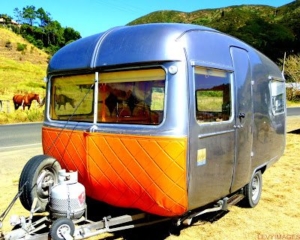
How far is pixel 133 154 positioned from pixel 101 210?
190 centimetres

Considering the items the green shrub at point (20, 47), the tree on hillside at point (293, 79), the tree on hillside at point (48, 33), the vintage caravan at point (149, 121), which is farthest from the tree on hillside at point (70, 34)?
the vintage caravan at point (149, 121)

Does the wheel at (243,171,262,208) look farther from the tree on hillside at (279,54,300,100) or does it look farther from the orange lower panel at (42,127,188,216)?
the tree on hillside at (279,54,300,100)

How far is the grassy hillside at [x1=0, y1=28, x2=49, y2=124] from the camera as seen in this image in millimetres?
45478

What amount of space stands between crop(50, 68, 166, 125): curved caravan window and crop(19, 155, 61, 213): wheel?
659mm

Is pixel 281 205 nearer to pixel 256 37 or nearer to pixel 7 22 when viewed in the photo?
pixel 256 37

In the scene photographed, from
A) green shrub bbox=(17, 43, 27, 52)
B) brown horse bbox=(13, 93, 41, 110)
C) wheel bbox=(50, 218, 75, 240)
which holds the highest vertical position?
green shrub bbox=(17, 43, 27, 52)

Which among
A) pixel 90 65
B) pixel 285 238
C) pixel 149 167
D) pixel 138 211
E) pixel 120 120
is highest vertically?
pixel 90 65

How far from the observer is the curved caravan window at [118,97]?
3887 mm

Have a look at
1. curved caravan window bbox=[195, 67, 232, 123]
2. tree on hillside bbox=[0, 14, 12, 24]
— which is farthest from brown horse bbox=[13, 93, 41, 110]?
tree on hillside bbox=[0, 14, 12, 24]

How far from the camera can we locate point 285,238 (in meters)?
4.69

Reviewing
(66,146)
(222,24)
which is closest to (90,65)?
(66,146)

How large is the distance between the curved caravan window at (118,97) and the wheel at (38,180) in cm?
66

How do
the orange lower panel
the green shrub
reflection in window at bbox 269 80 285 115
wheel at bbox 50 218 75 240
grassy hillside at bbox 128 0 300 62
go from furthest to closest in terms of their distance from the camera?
1. grassy hillside at bbox 128 0 300 62
2. the green shrub
3. reflection in window at bbox 269 80 285 115
4. the orange lower panel
5. wheel at bbox 50 218 75 240

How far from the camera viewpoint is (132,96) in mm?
4125
